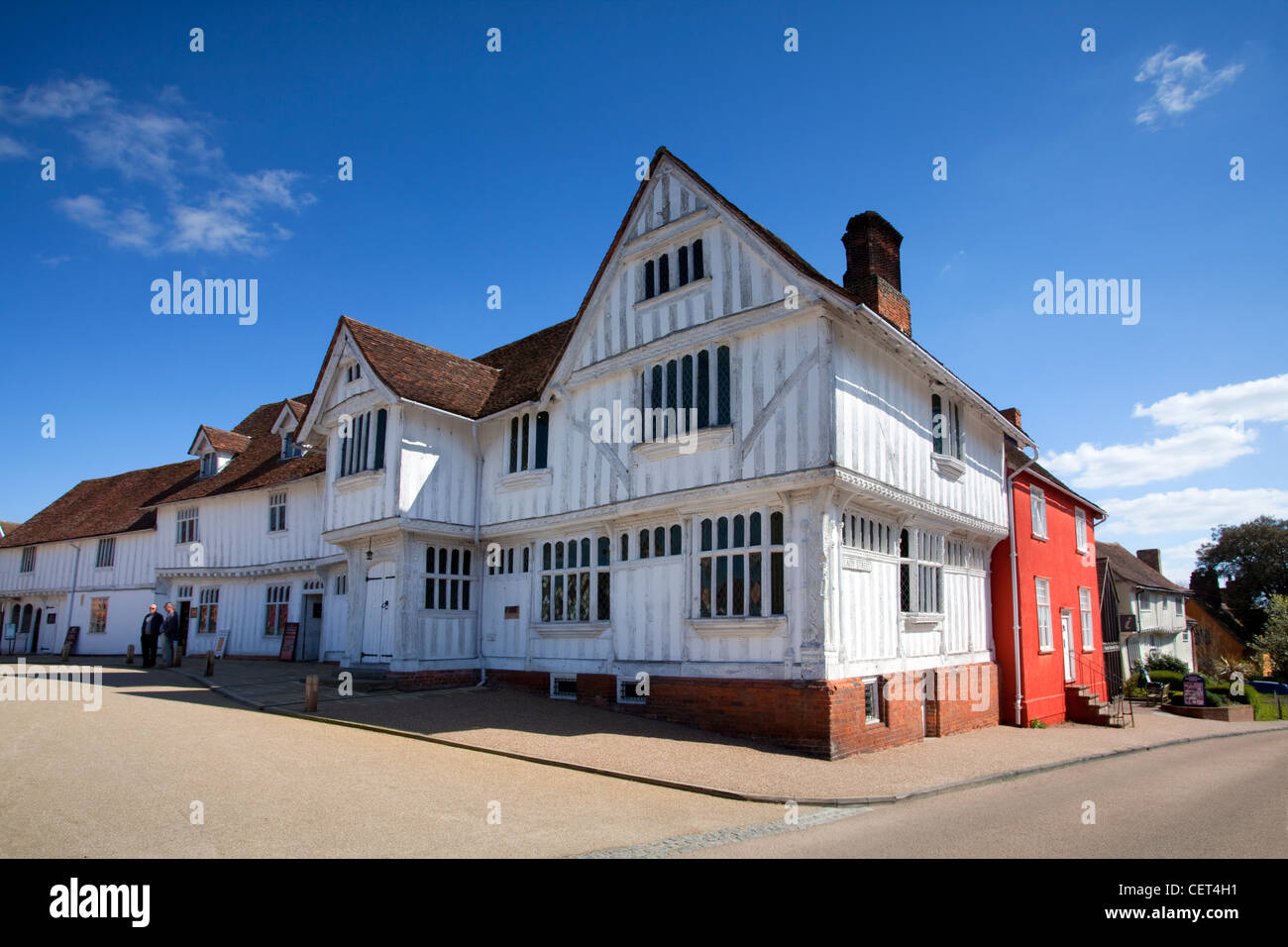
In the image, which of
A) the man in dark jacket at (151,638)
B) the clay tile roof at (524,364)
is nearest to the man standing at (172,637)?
the man in dark jacket at (151,638)

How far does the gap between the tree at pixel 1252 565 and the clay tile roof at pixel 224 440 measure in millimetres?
68581

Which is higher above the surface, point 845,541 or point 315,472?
point 315,472

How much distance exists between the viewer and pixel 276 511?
28812 mm

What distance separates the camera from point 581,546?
17.5 m

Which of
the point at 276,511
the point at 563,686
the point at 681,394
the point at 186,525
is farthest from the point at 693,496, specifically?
the point at 186,525

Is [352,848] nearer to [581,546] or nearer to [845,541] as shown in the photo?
[845,541]

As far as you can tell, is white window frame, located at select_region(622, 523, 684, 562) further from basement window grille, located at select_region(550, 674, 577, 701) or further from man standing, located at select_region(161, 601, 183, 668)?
man standing, located at select_region(161, 601, 183, 668)

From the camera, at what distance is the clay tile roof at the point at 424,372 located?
1916 centimetres

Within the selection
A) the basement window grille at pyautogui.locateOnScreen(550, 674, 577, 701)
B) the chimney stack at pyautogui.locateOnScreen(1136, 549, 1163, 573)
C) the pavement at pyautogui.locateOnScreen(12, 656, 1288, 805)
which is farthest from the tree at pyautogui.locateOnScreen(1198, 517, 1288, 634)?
the basement window grille at pyautogui.locateOnScreen(550, 674, 577, 701)

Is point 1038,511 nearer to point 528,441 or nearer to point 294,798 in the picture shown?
point 528,441

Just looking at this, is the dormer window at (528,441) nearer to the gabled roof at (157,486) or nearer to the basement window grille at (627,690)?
the basement window grille at (627,690)

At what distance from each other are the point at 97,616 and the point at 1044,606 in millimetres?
36993
